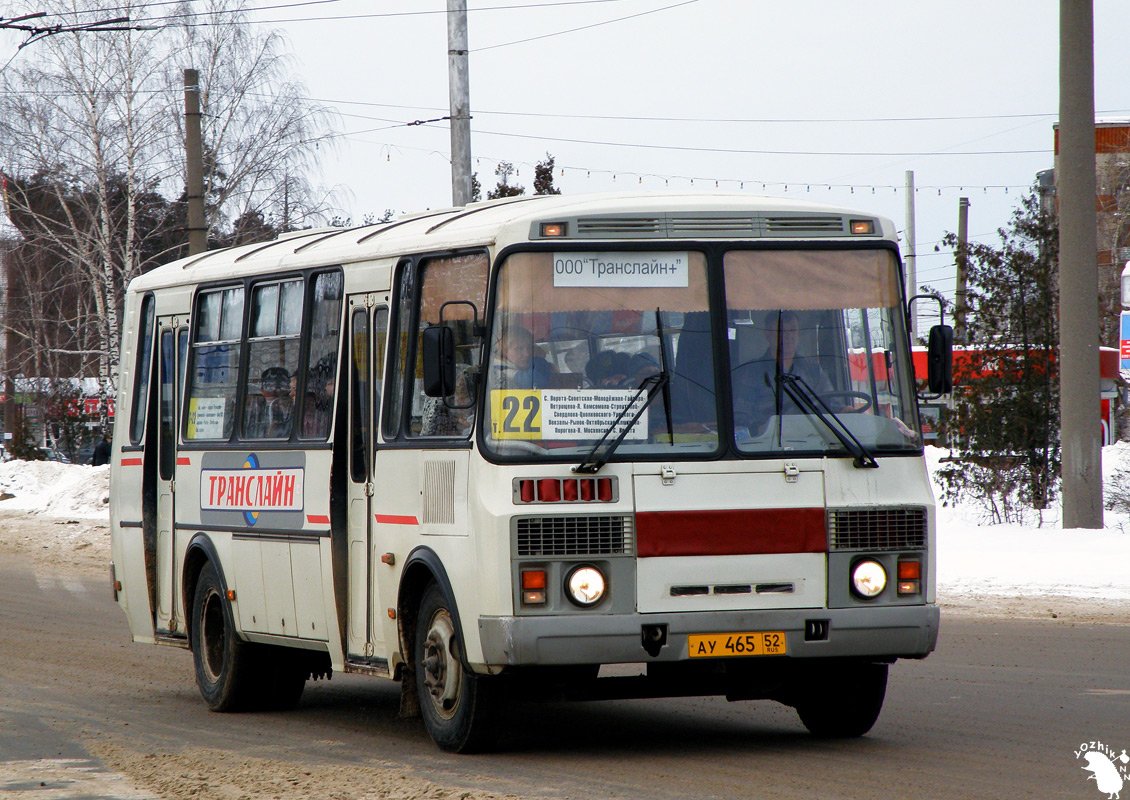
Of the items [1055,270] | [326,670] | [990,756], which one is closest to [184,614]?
[326,670]

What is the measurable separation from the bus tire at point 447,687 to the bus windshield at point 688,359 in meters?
1.06

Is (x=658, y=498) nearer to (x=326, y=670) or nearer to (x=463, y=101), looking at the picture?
(x=326, y=670)

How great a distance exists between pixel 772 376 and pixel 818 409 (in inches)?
11.0

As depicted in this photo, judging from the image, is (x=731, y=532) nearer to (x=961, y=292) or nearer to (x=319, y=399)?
(x=319, y=399)

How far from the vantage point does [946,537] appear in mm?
21078

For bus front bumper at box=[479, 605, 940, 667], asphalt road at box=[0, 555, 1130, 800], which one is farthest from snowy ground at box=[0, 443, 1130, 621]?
bus front bumper at box=[479, 605, 940, 667]

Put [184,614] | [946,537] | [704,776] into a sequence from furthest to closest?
[946,537] < [184,614] < [704,776]

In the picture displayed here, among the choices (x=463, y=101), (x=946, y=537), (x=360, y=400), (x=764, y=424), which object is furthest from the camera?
(x=463, y=101)

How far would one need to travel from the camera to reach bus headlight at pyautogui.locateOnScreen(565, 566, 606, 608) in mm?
8016

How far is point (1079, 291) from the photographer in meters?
21.0

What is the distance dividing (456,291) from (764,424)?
1685 millimetres

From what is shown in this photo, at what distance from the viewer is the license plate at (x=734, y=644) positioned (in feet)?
26.6

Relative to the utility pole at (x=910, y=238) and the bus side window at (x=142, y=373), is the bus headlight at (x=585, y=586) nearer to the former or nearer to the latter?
the bus side window at (x=142, y=373)

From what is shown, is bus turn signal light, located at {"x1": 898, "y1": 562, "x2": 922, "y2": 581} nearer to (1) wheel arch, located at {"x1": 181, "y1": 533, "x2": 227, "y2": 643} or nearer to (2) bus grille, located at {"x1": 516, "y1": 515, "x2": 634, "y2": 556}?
(2) bus grille, located at {"x1": 516, "y1": 515, "x2": 634, "y2": 556}
